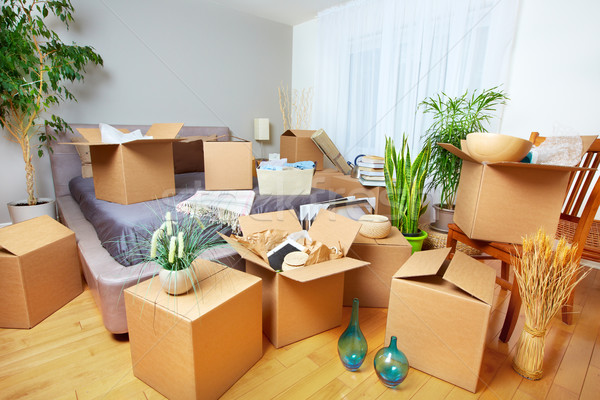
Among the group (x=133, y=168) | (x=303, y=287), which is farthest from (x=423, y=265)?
(x=133, y=168)

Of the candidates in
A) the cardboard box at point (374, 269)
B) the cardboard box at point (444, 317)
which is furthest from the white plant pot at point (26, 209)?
the cardboard box at point (444, 317)

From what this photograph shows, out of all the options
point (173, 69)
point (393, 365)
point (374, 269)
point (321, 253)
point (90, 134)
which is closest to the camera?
point (393, 365)

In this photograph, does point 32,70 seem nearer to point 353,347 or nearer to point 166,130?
point 166,130

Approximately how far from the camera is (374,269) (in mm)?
1618

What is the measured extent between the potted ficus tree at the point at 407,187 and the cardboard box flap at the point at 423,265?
661 mm

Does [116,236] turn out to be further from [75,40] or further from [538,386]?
[75,40]

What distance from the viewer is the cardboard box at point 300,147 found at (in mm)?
2979

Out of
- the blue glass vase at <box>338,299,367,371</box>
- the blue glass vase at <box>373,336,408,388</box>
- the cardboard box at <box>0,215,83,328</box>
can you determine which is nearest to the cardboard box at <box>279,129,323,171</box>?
the cardboard box at <box>0,215,83,328</box>

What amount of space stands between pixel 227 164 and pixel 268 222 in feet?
1.89

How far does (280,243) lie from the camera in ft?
4.97

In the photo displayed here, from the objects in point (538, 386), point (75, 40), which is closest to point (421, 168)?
point (538, 386)

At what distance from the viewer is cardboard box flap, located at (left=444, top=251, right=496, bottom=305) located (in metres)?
1.07

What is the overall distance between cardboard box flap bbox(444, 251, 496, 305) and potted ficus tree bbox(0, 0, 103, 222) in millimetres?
2763

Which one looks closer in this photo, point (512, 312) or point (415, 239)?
point (512, 312)
